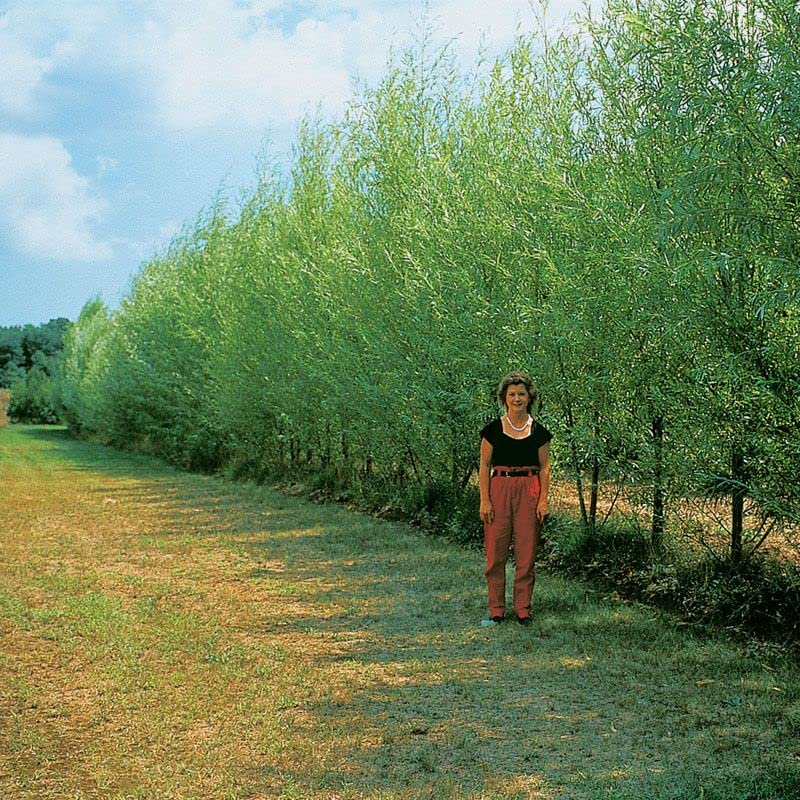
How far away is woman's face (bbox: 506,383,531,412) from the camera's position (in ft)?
22.1

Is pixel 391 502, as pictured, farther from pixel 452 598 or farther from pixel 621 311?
pixel 621 311

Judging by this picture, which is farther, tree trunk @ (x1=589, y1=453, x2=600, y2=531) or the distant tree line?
the distant tree line

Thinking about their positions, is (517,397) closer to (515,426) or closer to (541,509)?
(515,426)

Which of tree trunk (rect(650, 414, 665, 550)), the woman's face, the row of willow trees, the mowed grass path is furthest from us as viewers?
tree trunk (rect(650, 414, 665, 550))

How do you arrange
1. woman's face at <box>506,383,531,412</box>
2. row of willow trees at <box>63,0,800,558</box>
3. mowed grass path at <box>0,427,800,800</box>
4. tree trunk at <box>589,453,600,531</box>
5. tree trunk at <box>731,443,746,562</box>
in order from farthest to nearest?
tree trunk at <box>589,453,600,531</box>
woman's face at <box>506,383,531,412</box>
tree trunk at <box>731,443,746,562</box>
row of willow trees at <box>63,0,800,558</box>
mowed grass path at <box>0,427,800,800</box>

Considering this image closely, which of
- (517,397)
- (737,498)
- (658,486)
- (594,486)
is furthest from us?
(594,486)

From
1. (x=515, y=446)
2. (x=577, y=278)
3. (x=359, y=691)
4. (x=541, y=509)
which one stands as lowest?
(x=359, y=691)

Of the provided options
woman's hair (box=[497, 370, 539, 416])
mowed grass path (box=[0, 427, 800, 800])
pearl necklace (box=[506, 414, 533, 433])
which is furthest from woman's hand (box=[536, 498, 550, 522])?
mowed grass path (box=[0, 427, 800, 800])

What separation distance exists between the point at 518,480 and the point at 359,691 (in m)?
1.97

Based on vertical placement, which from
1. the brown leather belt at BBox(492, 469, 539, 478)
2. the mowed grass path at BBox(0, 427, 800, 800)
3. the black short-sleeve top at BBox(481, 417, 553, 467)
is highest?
the black short-sleeve top at BBox(481, 417, 553, 467)

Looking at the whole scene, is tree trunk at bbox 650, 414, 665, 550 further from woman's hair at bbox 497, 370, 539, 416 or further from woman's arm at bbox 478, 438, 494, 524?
woman's arm at bbox 478, 438, 494, 524

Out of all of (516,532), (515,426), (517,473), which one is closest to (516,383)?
(515,426)

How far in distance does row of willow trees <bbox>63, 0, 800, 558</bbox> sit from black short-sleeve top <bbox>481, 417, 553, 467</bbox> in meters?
0.86

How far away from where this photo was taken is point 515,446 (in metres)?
6.75
